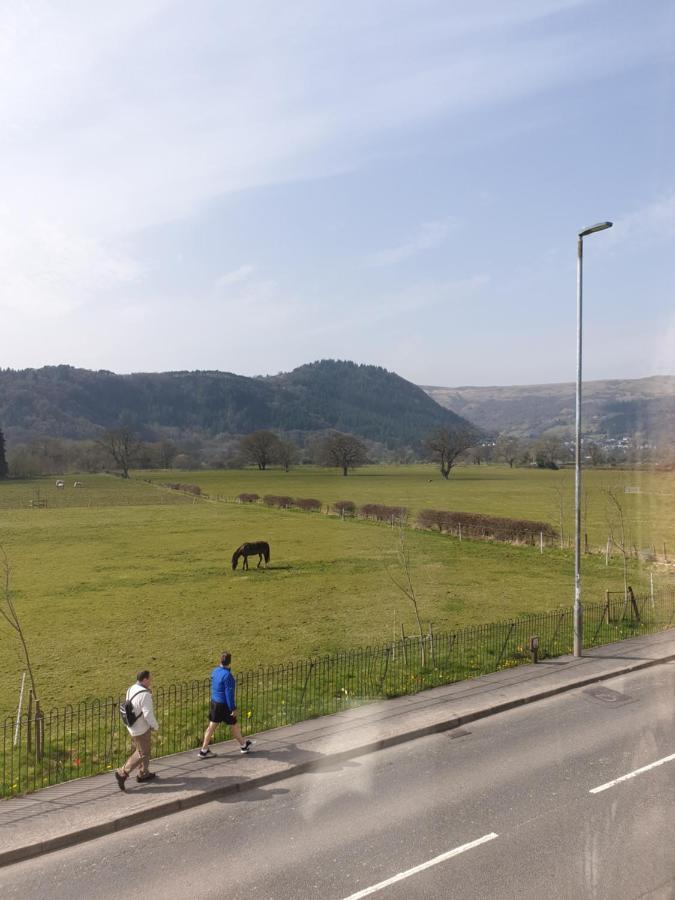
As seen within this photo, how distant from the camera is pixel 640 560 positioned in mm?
37312

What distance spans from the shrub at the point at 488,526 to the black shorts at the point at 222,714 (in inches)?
1415

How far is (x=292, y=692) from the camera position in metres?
17.5

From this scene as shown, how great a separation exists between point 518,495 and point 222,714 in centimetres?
7823

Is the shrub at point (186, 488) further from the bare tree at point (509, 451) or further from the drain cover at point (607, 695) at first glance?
the bare tree at point (509, 451)

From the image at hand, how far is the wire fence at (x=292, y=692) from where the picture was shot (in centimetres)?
1384

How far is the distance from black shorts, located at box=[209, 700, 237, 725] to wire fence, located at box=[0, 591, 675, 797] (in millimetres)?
1646

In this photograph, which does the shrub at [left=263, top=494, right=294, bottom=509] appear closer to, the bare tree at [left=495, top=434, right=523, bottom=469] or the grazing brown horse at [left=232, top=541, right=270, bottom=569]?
the grazing brown horse at [left=232, top=541, right=270, bottom=569]

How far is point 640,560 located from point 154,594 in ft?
87.4

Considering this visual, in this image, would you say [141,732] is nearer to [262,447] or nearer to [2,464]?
[2,464]

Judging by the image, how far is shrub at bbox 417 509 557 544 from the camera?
4657 cm

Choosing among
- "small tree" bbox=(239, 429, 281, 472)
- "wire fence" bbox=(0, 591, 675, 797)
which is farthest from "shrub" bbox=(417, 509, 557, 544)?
"small tree" bbox=(239, 429, 281, 472)

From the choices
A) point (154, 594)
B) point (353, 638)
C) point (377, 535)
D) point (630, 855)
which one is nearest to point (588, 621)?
point (353, 638)

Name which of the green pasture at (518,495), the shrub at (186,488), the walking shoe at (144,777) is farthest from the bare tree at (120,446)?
the walking shoe at (144,777)

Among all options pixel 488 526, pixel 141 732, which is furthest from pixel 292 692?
pixel 488 526
